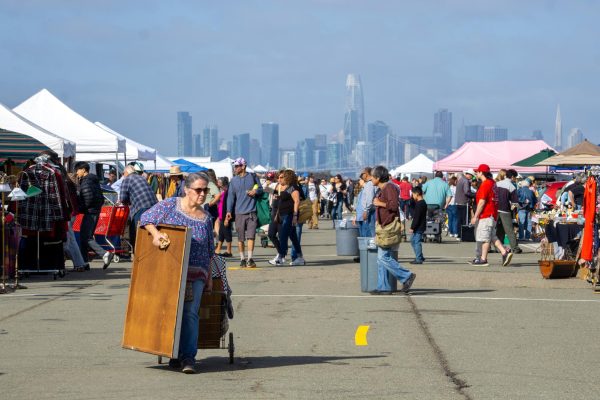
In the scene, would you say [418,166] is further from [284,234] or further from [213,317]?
[213,317]

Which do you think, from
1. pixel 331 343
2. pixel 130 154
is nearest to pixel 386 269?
pixel 331 343

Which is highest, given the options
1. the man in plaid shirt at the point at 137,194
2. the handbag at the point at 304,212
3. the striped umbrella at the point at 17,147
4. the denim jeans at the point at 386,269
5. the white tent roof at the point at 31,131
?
the white tent roof at the point at 31,131

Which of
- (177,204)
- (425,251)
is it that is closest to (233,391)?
(177,204)

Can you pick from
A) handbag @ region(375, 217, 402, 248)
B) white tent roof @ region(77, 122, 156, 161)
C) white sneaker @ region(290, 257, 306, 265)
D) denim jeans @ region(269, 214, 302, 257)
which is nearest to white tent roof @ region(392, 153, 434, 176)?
white tent roof @ region(77, 122, 156, 161)

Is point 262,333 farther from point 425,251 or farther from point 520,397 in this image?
point 425,251

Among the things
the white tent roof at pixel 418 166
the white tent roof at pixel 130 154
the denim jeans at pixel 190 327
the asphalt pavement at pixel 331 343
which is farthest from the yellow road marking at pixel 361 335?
the white tent roof at pixel 418 166

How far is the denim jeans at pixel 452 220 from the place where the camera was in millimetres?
32781

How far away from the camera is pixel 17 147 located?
22.2 m

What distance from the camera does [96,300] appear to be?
48.4ft

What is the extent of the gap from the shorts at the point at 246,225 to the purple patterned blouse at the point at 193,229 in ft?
35.7

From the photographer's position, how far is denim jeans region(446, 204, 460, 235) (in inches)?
1291

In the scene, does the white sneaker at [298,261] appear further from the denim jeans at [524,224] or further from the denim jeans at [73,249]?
the denim jeans at [524,224]

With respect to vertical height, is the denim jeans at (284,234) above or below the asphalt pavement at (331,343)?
above

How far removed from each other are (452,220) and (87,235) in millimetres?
14942
